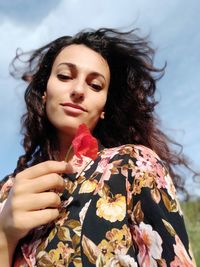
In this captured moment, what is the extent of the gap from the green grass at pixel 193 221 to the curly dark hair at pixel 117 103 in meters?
2.97

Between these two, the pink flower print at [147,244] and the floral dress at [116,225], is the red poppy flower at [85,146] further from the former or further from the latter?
the pink flower print at [147,244]

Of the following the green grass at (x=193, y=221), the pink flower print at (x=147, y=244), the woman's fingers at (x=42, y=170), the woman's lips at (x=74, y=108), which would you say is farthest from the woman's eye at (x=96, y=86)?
the green grass at (x=193, y=221)

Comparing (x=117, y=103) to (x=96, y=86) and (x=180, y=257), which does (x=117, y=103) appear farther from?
(x=180, y=257)

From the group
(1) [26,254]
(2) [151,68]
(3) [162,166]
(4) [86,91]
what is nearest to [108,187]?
(3) [162,166]

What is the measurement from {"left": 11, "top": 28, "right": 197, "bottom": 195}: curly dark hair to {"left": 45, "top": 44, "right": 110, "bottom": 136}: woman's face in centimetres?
13

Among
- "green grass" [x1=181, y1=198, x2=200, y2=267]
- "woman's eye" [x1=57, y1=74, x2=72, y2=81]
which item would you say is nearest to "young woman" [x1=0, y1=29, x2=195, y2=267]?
"woman's eye" [x1=57, y1=74, x2=72, y2=81]

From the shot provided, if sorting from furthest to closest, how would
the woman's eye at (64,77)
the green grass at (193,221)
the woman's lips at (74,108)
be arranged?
the green grass at (193,221) → the woman's eye at (64,77) → the woman's lips at (74,108)

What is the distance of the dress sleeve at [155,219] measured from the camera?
1460 mm

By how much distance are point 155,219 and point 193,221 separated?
5.80m

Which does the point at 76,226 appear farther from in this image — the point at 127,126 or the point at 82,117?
the point at 127,126

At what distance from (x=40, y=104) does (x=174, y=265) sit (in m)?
0.98

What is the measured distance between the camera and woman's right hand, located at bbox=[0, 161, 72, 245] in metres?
1.51

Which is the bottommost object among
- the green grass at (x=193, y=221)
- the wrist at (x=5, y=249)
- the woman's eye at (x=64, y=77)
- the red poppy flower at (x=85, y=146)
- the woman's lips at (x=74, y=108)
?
the green grass at (x=193, y=221)

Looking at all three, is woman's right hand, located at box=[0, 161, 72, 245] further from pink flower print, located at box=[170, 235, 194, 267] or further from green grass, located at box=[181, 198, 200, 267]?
green grass, located at box=[181, 198, 200, 267]
